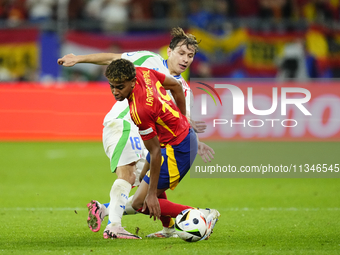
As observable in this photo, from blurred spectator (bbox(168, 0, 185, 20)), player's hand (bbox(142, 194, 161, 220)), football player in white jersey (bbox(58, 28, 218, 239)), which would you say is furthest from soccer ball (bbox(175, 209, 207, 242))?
blurred spectator (bbox(168, 0, 185, 20))

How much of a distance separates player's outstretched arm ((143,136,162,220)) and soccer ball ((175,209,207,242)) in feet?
0.90

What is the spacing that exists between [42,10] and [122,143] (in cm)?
1213

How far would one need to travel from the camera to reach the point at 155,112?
16.4ft

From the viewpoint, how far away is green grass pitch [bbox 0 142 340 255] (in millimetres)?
5160

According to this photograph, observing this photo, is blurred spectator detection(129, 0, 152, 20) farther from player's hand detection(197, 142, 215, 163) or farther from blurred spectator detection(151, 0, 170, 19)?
player's hand detection(197, 142, 215, 163)

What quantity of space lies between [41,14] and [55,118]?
4221mm

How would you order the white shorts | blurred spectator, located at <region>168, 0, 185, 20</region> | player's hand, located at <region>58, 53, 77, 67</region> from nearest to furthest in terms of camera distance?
player's hand, located at <region>58, 53, 77, 67</region> < the white shorts < blurred spectator, located at <region>168, 0, 185, 20</region>

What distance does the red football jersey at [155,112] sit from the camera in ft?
16.0

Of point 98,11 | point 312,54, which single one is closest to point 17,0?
point 98,11

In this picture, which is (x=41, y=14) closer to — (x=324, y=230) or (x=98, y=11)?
(x=98, y=11)

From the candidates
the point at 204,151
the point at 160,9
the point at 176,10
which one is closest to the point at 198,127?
the point at 204,151

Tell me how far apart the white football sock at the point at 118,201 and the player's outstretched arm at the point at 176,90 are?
0.98 meters

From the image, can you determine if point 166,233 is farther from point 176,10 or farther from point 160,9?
point 160,9

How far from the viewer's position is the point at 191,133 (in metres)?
5.48
